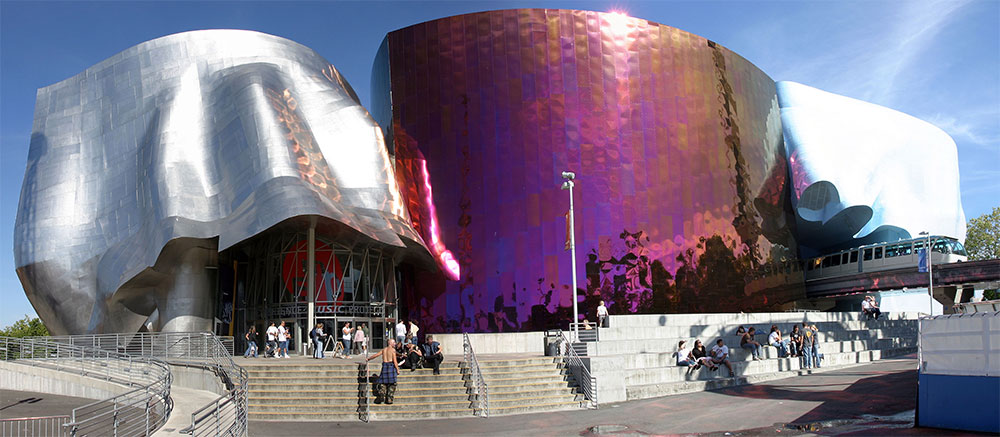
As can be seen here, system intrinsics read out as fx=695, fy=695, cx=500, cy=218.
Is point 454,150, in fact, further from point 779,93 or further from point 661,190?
point 779,93

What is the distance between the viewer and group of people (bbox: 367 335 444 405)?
50.5 ft

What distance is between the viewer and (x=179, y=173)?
2800 centimetres

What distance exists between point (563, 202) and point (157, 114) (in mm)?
18587

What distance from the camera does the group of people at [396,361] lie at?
1540cm

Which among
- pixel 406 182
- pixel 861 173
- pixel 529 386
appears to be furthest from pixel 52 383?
pixel 861 173

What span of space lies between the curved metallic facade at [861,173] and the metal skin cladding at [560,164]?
10.6 m

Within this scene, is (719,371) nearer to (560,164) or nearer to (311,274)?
(560,164)

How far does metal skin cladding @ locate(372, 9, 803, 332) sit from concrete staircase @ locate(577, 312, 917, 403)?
24.5 feet

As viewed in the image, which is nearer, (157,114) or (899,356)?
(899,356)

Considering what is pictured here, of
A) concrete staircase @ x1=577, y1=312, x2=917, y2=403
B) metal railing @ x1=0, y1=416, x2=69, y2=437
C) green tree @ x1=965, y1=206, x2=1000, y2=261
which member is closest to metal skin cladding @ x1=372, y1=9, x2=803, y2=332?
concrete staircase @ x1=577, y1=312, x2=917, y2=403

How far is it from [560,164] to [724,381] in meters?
15.6

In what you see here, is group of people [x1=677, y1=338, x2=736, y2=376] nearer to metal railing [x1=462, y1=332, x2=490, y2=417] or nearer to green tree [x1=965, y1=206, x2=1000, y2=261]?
metal railing [x1=462, y1=332, x2=490, y2=417]

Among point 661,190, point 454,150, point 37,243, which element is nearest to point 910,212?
point 661,190

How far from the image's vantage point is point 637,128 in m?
34.0
